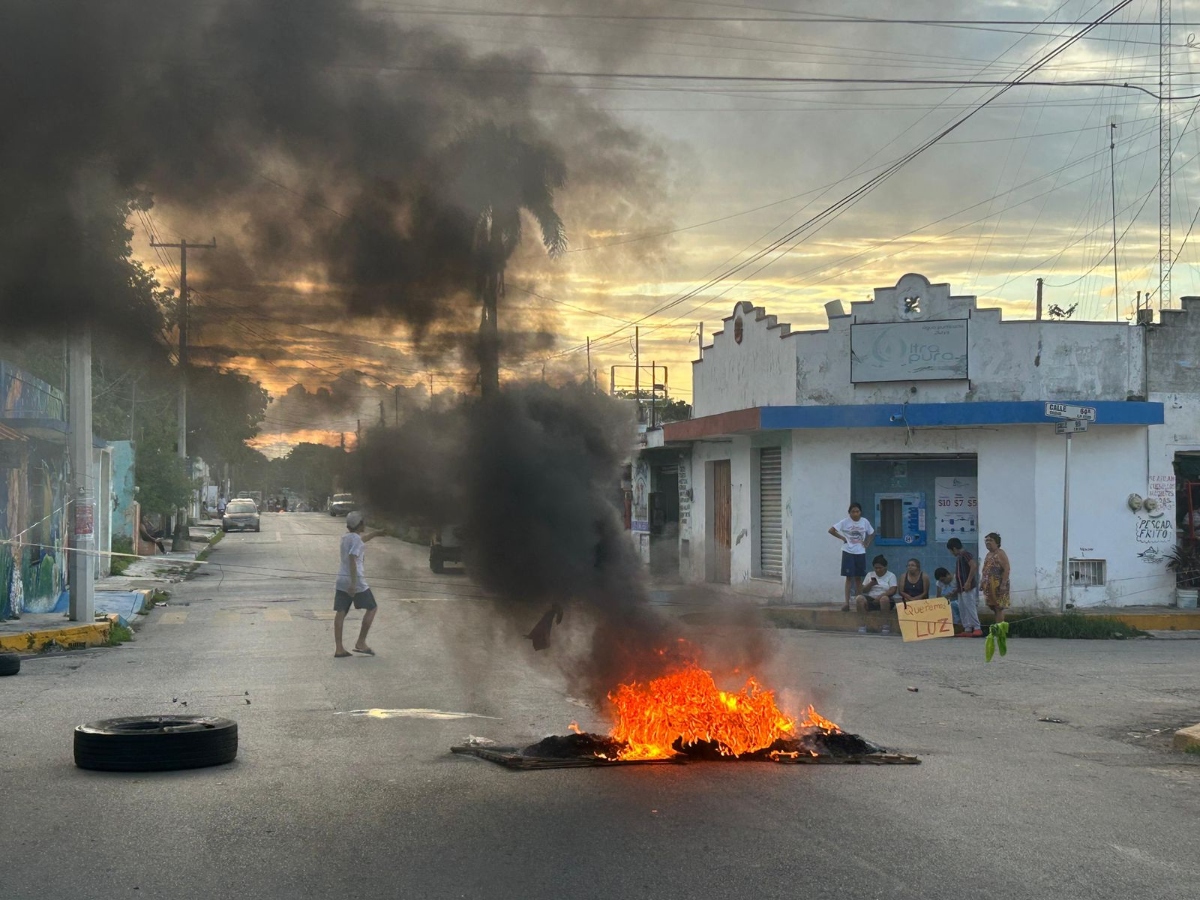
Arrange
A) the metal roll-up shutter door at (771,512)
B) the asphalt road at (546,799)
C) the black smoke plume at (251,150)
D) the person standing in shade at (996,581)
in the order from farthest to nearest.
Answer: the metal roll-up shutter door at (771,512) → the person standing in shade at (996,581) → the black smoke plume at (251,150) → the asphalt road at (546,799)

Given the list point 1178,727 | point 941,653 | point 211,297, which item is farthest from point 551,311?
point 941,653

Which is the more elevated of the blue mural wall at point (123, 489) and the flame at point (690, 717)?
the blue mural wall at point (123, 489)

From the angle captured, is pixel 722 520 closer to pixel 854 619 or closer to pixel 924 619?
pixel 854 619

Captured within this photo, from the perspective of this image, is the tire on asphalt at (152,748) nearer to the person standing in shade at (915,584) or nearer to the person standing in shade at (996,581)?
the person standing in shade at (915,584)

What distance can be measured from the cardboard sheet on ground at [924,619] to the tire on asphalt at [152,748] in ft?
23.6

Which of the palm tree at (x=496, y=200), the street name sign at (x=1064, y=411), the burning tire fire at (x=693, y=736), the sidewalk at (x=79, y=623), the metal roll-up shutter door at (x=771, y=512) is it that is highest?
the palm tree at (x=496, y=200)

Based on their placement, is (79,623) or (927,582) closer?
(79,623)

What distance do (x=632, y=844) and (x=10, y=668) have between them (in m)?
8.12

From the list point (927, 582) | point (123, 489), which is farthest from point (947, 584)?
point (123, 489)

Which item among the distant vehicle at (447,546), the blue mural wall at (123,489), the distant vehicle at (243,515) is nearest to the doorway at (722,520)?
the distant vehicle at (447,546)

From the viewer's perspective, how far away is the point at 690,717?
27.0 ft

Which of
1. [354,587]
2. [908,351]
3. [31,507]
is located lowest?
[354,587]

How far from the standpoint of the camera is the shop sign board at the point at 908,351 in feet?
70.7

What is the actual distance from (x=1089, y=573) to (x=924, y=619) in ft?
32.2
